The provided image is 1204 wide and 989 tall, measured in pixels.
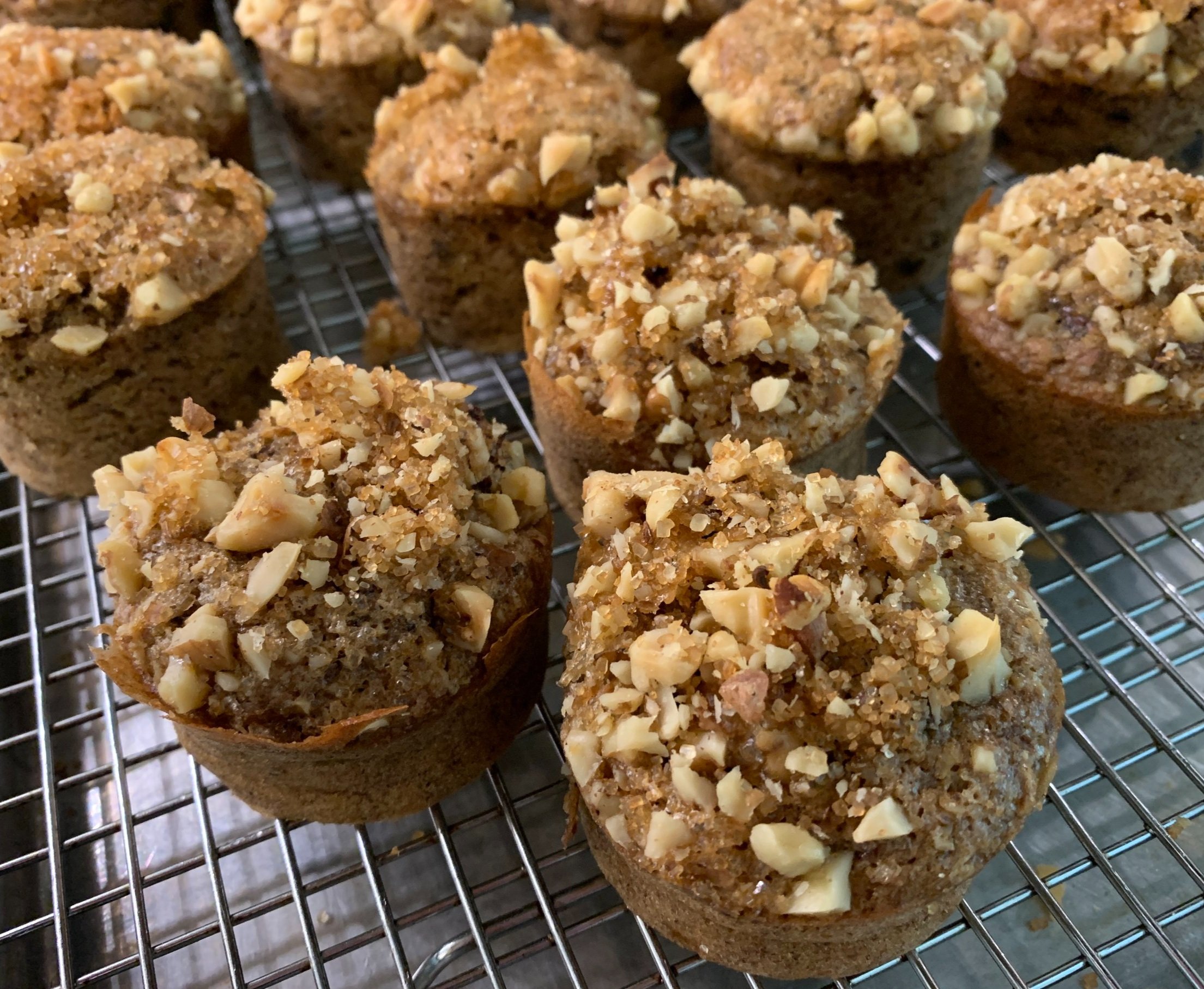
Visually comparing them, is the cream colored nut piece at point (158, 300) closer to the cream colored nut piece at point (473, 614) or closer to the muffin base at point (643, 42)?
the cream colored nut piece at point (473, 614)

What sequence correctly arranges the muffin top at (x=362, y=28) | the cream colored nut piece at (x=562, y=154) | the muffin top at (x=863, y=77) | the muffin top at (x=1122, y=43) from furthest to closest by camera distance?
the muffin top at (x=362, y=28), the muffin top at (x=1122, y=43), the muffin top at (x=863, y=77), the cream colored nut piece at (x=562, y=154)

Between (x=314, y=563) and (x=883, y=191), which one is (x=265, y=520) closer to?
(x=314, y=563)

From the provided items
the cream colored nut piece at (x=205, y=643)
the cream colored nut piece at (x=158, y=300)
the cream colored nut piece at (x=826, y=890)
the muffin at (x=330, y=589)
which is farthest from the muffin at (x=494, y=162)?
the cream colored nut piece at (x=826, y=890)

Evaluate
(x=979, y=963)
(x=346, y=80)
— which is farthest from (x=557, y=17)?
(x=979, y=963)

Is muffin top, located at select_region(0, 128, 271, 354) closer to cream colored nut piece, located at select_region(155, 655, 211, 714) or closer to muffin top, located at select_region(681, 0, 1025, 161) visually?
cream colored nut piece, located at select_region(155, 655, 211, 714)

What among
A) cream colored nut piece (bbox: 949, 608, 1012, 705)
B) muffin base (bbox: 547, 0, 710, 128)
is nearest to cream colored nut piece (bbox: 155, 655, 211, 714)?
cream colored nut piece (bbox: 949, 608, 1012, 705)

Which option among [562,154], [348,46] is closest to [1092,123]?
[562,154]

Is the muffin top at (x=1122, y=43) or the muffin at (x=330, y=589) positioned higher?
the muffin top at (x=1122, y=43)
